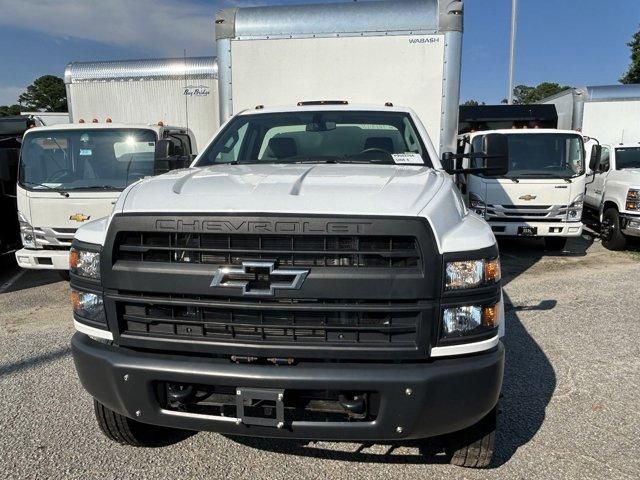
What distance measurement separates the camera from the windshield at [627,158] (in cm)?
987

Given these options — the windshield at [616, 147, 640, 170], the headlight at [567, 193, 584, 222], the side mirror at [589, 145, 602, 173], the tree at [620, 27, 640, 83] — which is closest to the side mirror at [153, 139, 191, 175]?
the headlight at [567, 193, 584, 222]

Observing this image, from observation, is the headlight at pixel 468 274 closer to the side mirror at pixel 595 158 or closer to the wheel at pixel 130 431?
the wheel at pixel 130 431

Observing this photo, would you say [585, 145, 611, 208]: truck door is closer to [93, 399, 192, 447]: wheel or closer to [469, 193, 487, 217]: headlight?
[469, 193, 487, 217]: headlight

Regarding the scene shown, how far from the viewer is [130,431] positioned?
296 cm

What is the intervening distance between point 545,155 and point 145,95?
697 centimetres

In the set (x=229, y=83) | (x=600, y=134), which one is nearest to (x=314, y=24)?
(x=229, y=83)

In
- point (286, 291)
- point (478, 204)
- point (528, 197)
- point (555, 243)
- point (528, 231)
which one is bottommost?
point (555, 243)

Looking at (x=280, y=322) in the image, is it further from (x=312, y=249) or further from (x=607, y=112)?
(x=607, y=112)

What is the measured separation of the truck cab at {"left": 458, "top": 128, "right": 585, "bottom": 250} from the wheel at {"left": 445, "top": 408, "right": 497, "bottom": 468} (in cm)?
623

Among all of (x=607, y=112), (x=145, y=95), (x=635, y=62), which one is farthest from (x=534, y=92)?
(x=145, y=95)

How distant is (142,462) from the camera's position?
116 inches

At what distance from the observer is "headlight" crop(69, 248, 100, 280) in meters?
2.52

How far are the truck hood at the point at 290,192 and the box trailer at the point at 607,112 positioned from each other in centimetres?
1122

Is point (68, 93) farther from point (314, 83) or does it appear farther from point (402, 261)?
point (402, 261)
